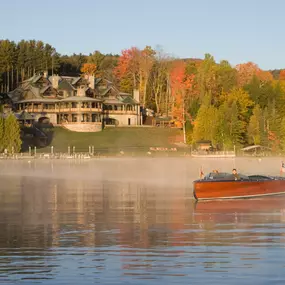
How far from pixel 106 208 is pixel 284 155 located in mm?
80776

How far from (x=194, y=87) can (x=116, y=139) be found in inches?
805

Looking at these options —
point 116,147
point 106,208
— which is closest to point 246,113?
point 116,147

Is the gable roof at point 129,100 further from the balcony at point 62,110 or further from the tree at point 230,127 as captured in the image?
the tree at point 230,127

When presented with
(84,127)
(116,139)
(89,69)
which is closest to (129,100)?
(84,127)

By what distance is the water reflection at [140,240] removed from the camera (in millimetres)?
15586

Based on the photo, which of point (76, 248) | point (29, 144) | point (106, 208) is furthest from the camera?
point (29, 144)

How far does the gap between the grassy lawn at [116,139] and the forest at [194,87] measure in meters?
4.17

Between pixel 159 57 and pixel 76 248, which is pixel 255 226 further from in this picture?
pixel 159 57

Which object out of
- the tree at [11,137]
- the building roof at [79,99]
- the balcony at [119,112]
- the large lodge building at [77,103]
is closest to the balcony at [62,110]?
the large lodge building at [77,103]

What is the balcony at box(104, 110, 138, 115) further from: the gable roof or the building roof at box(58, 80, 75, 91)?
the building roof at box(58, 80, 75, 91)

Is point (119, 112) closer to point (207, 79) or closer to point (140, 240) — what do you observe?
point (207, 79)

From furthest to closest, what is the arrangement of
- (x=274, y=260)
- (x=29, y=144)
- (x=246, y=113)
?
1. (x=246, y=113)
2. (x=29, y=144)
3. (x=274, y=260)

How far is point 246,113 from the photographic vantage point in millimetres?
117250

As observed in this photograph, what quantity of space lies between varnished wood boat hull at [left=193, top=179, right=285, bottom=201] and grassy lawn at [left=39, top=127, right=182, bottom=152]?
6938 centimetres
